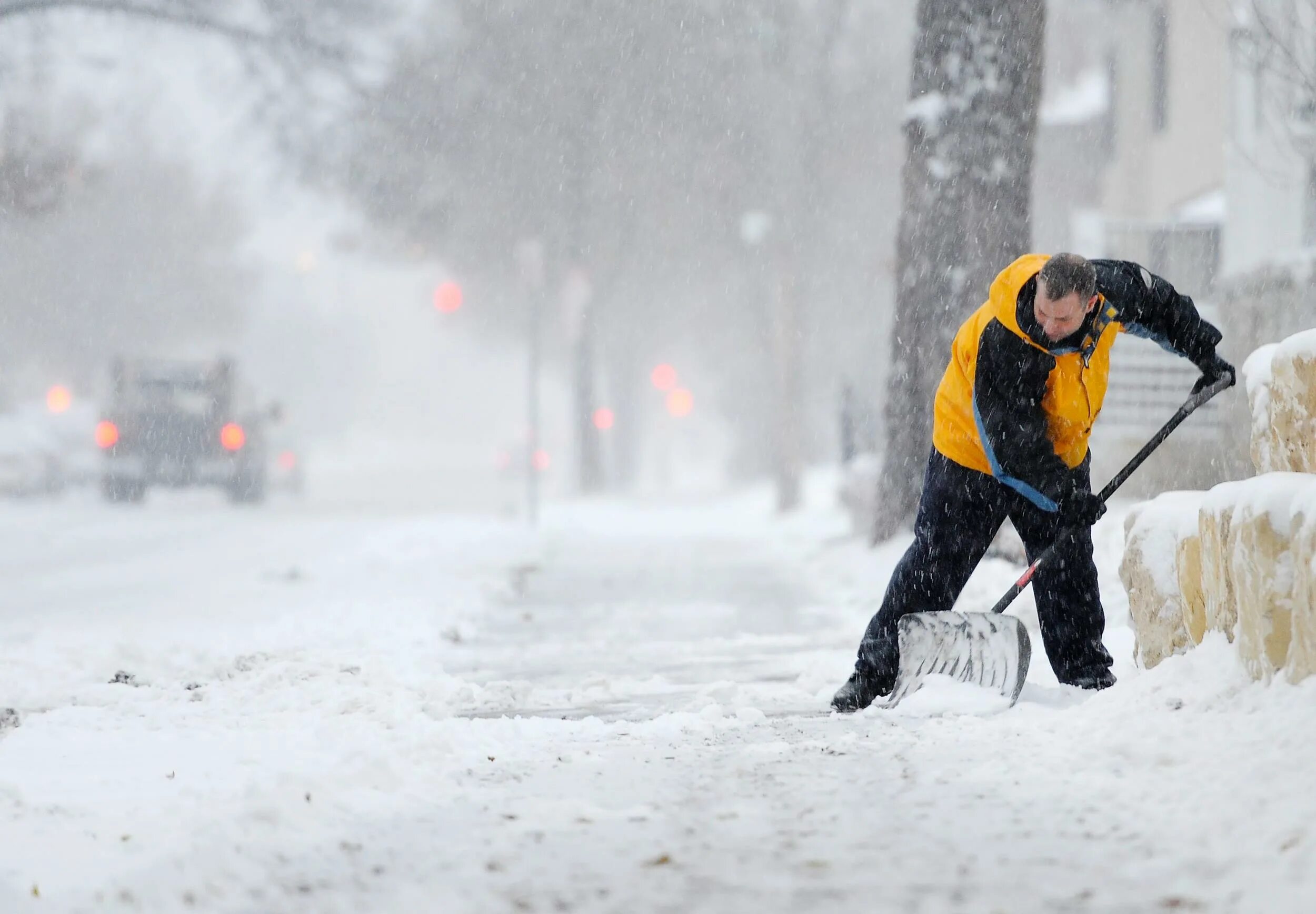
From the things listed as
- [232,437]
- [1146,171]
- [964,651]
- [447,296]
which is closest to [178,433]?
[232,437]

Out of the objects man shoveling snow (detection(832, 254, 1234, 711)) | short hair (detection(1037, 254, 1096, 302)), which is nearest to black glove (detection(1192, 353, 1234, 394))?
man shoveling snow (detection(832, 254, 1234, 711))

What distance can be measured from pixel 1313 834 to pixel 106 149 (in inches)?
1374

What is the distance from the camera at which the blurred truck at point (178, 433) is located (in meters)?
20.2

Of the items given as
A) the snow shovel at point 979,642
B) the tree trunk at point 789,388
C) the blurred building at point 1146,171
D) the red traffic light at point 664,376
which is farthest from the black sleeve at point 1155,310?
the red traffic light at point 664,376

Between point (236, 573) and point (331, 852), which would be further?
point (236, 573)

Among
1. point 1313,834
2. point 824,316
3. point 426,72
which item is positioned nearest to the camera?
point 1313,834

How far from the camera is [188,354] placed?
164 ft

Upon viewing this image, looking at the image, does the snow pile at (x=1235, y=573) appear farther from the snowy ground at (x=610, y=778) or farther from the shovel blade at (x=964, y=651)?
the shovel blade at (x=964, y=651)

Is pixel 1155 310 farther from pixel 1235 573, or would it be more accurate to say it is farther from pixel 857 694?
pixel 857 694

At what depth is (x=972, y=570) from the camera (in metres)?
5.09

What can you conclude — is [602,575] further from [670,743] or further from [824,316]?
[824,316]

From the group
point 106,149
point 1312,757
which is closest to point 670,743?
point 1312,757

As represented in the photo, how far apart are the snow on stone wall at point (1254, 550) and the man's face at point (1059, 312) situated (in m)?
0.56

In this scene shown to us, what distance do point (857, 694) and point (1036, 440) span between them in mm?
1101
